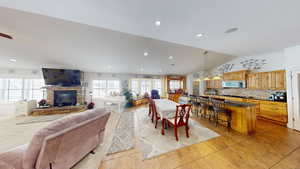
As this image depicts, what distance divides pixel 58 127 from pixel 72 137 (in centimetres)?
25

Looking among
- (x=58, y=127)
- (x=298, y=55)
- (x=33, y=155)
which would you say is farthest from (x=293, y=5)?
(x=33, y=155)

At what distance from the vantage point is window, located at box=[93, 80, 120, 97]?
6.31 m

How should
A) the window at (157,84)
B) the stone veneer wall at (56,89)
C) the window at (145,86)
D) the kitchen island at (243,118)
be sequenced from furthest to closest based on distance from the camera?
the window at (157,84) → the window at (145,86) → the stone veneer wall at (56,89) → the kitchen island at (243,118)

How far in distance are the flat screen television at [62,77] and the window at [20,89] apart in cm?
126

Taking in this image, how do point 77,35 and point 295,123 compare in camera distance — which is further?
point 295,123

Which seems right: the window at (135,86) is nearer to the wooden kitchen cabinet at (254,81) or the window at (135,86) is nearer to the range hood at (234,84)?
the range hood at (234,84)

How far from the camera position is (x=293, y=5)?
143 cm

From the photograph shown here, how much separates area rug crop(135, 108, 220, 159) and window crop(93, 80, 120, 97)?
440 centimetres

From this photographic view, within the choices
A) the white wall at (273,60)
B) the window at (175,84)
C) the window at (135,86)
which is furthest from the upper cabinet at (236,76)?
the window at (135,86)

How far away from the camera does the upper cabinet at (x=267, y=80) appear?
10.9ft

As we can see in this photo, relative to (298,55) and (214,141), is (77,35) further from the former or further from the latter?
(298,55)

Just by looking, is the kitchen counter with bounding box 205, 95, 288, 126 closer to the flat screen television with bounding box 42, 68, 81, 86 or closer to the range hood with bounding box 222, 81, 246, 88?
the range hood with bounding box 222, 81, 246, 88

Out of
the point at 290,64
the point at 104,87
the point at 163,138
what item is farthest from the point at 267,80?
the point at 104,87

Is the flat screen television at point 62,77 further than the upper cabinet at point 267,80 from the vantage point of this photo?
Yes
